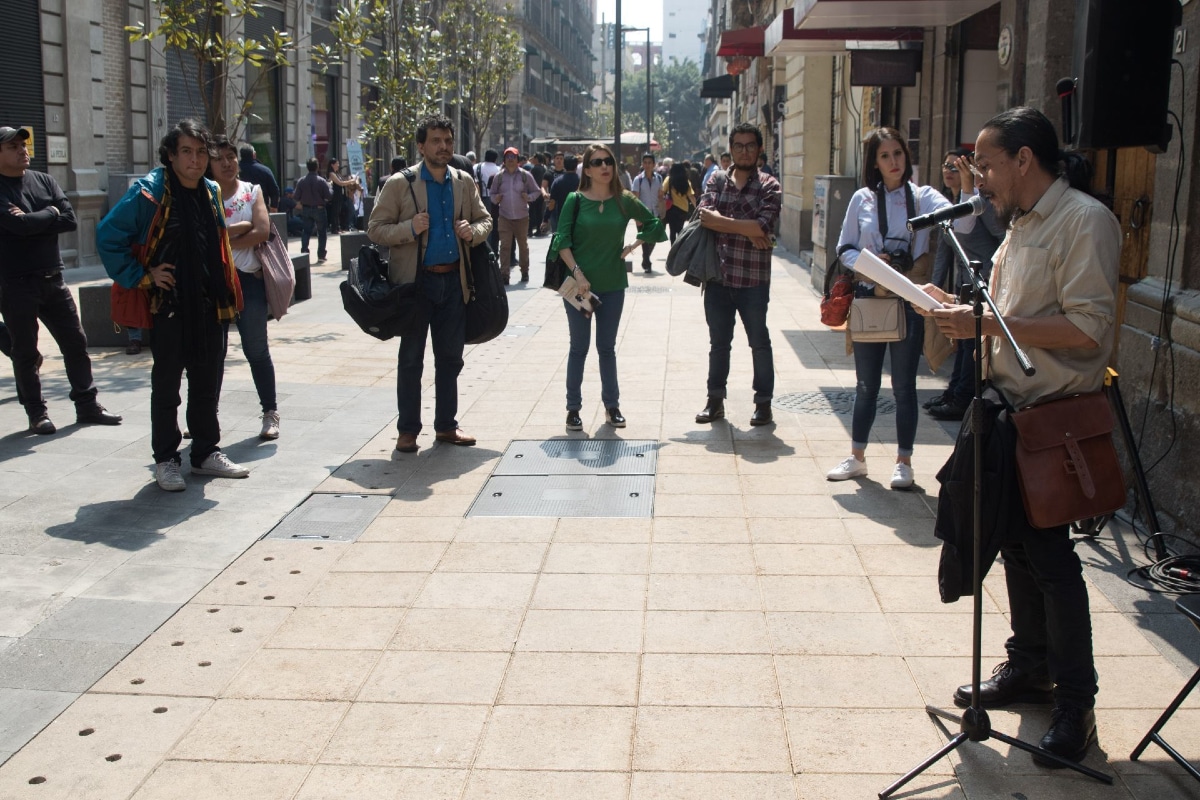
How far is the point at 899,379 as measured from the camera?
267 inches

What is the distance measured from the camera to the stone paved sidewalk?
3.71 metres

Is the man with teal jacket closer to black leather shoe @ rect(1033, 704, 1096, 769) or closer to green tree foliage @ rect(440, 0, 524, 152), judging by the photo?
black leather shoe @ rect(1033, 704, 1096, 769)

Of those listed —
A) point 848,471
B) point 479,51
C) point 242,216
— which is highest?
point 479,51

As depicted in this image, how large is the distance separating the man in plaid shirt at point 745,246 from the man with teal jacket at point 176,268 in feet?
10.4

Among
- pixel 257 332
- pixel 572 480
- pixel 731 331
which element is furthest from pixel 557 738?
pixel 731 331

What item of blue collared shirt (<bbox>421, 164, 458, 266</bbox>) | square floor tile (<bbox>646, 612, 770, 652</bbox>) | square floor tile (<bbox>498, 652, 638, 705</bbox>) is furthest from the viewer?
blue collared shirt (<bbox>421, 164, 458, 266</bbox>)

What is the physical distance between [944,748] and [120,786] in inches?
93.4

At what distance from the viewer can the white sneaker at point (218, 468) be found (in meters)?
7.02

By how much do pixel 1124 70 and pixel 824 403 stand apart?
3791mm

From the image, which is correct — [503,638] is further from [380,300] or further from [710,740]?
[380,300]

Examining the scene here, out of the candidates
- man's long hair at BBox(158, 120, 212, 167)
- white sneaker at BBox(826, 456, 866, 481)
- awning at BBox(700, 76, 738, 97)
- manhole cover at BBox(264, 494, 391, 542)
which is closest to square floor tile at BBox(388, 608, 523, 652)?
manhole cover at BBox(264, 494, 391, 542)

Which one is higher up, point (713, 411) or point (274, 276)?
point (274, 276)

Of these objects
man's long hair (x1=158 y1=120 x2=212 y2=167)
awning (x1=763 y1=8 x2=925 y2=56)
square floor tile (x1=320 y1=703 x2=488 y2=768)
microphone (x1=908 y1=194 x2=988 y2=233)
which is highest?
awning (x1=763 y1=8 x2=925 y2=56)

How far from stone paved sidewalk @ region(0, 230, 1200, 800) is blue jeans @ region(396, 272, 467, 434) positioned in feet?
0.75
